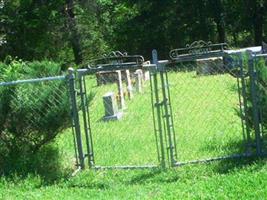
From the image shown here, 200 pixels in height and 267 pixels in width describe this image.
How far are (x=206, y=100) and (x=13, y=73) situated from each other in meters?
5.69

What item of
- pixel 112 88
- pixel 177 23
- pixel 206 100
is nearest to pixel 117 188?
pixel 206 100

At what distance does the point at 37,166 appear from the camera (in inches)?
310

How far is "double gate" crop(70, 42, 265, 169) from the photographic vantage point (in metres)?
7.41

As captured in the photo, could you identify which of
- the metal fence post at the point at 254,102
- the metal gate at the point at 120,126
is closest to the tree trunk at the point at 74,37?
the metal gate at the point at 120,126

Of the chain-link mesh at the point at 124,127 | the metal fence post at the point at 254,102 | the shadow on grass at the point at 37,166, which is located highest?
the metal fence post at the point at 254,102

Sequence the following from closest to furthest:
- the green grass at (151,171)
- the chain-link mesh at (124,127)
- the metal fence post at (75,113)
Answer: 1. the green grass at (151,171)
2. the metal fence post at (75,113)
3. the chain-link mesh at (124,127)

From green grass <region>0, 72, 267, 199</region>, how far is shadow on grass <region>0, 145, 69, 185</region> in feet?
0.08

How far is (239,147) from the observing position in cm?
800

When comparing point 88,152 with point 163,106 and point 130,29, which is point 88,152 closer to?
point 163,106

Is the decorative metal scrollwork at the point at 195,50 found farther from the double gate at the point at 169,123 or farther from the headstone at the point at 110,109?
the headstone at the point at 110,109

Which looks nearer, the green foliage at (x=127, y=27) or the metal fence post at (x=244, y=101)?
the metal fence post at (x=244, y=101)

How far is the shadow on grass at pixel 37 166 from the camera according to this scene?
7.62 m

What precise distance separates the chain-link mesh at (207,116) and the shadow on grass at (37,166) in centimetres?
175

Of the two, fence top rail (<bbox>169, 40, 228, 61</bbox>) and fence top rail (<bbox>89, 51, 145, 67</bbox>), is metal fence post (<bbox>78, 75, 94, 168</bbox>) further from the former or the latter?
fence top rail (<bbox>169, 40, 228, 61</bbox>)
